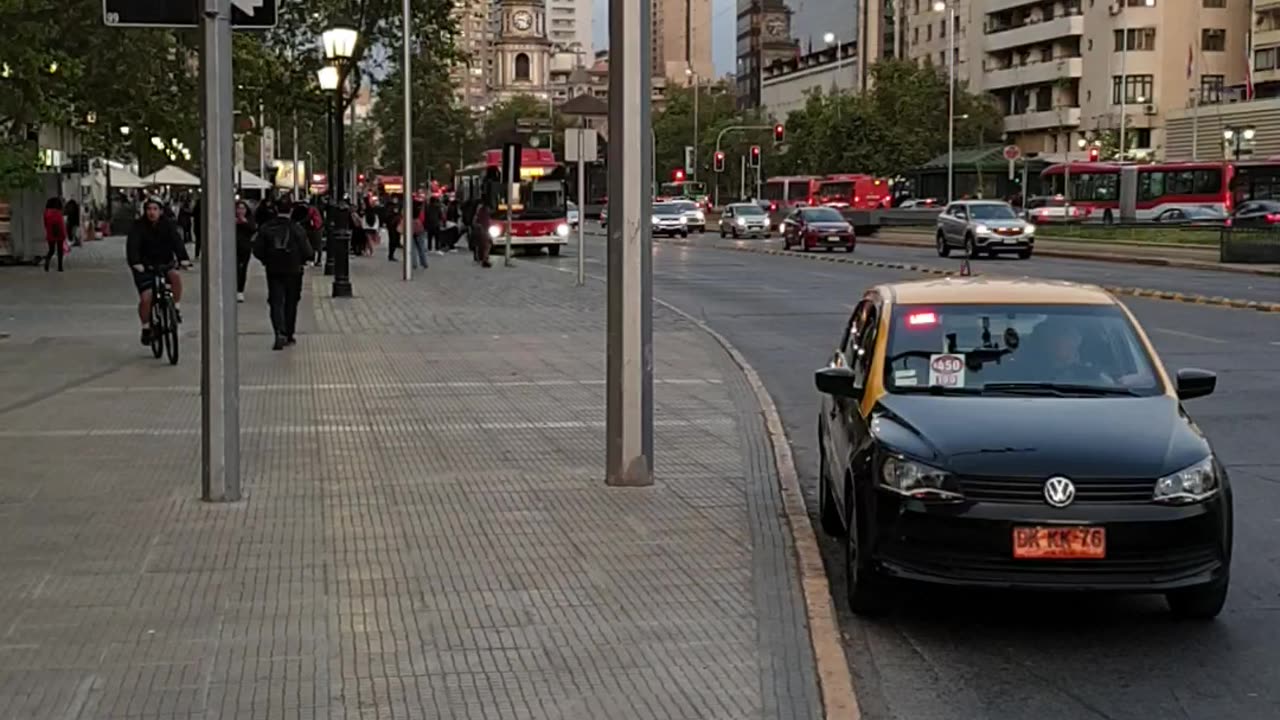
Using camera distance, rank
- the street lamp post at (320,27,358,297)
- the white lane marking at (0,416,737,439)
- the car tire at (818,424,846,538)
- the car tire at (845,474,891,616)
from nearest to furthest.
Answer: the car tire at (845,474,891,616), the car tire at (818,424,846,538), the white lane marking at (0,416,737,439), the street lamp post at (320,27,358,297)

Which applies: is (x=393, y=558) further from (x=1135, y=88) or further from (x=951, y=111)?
(x=1135, y=88)

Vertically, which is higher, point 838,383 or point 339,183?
point 339,183

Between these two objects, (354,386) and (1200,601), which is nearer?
(1200,601)

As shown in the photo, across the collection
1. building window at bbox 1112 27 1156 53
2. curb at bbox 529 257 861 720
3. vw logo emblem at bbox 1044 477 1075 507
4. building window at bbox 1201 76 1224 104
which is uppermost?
building window at bbox 1112 27 1156 53

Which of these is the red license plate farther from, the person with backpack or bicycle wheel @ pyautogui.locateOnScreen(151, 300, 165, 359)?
the person with backpack

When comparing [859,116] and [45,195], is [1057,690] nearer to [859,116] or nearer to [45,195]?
[45,195]

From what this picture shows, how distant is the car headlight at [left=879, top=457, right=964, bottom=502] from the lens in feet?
21.9

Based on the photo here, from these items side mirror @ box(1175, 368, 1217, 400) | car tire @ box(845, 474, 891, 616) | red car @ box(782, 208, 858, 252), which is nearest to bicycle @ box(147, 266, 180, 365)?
car tire @ box(845, 474, 891, 616)

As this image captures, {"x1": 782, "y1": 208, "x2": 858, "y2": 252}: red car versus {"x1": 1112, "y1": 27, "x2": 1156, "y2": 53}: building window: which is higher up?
{"x1": 1112, "y1": 27, "x2": 1156, "y2": 53}: building window

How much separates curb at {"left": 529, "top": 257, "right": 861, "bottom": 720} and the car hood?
809 mm

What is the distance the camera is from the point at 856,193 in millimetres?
76625

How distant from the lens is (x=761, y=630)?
670cm

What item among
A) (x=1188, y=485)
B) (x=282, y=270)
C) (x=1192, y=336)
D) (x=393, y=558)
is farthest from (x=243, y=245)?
(x=1188, y=485)

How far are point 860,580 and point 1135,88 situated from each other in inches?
3612
